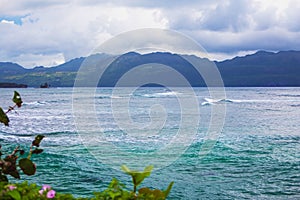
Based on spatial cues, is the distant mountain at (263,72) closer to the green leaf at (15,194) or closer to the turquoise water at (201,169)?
the turquoise water at (201,169)

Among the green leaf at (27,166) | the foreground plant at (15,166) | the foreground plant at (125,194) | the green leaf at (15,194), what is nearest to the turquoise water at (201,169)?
the foreground plant at (15,166)

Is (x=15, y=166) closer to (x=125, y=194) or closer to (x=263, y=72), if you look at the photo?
(x=125, y=194)

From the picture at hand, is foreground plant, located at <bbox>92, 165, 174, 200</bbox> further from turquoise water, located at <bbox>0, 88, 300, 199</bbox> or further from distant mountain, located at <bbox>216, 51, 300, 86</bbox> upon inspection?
distant mountain, located at <bbox>216, 51, 300, 86</bbox>

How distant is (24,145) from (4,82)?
14755 cm

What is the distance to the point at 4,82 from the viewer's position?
158 meters

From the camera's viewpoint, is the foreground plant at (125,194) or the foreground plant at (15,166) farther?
the foreground plant at (15,166)

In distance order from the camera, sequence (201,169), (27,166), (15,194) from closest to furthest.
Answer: (15,194) < (27,166) < (201,169)

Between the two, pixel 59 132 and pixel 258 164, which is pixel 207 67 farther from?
pixel 59 132

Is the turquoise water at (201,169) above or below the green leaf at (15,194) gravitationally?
below

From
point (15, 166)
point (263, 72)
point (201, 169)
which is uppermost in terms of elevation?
point (263, 72)

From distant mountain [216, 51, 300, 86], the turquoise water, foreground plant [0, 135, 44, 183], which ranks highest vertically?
distant mountain [216, 51, 300, 86]

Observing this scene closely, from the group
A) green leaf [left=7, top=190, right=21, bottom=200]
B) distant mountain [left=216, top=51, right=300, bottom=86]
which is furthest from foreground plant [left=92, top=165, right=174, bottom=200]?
distant mountain [left=216, top=51, right=300, bottom=86]

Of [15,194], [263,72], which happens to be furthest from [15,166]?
[263,72]

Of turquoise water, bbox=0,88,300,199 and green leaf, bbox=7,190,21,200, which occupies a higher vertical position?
green leaf, bbox=7,190,21,200
